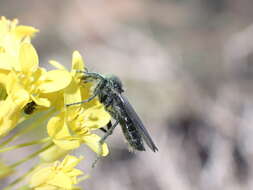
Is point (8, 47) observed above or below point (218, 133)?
above

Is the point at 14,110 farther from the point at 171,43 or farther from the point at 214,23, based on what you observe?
the point at 214,23

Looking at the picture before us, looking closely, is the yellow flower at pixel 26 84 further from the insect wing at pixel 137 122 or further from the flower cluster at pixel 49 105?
the insect wing at pixel 137 122

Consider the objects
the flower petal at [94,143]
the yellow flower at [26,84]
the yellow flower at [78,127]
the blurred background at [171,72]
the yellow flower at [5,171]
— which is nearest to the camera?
the yellow flower at [26,84]

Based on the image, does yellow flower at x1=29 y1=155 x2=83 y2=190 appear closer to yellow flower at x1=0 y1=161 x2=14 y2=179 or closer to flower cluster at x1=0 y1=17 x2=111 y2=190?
flower cluster at x1=0 y1=17 x2=111 y2=190

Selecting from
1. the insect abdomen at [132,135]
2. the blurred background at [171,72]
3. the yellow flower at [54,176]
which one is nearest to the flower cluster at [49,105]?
the yellow flower at [54,176]

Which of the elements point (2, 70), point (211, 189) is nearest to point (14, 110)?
point (2, 70)

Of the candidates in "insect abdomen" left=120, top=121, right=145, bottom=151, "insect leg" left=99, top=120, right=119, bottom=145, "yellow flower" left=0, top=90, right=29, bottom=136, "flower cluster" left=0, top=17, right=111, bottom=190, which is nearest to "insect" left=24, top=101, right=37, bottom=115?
"flower cluster" left=0, top=17, right=111, bottom=190

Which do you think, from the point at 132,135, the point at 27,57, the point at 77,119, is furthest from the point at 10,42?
the point at 132,135
